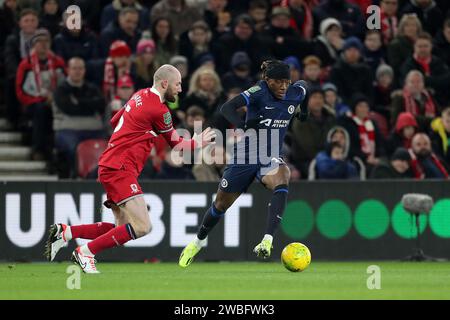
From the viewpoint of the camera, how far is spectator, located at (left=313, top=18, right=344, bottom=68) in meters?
20.7

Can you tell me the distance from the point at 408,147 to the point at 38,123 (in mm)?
5891

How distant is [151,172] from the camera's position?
1850 centimetres

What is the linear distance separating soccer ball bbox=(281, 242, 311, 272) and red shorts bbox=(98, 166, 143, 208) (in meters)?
1.95

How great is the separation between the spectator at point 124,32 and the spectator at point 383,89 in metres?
4.18

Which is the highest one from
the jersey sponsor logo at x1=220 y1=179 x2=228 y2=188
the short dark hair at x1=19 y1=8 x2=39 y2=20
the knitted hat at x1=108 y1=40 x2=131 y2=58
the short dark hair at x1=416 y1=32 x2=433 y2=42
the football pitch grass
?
the short dark hair at x1=19 y1=8 x2=39 y2=20

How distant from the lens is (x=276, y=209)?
1400 cm

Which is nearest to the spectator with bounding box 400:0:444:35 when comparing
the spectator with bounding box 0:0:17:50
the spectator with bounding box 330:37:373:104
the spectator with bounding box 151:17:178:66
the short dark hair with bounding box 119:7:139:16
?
the spectator with bounding box 330:37:373:104

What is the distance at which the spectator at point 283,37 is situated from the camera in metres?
20.5

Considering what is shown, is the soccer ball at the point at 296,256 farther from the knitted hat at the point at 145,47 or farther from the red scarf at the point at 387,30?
the red scarf at the point at 387,30

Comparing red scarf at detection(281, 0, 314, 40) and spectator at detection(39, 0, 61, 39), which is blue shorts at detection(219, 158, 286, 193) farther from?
red scarf at detection(281, 0, 314, 40)

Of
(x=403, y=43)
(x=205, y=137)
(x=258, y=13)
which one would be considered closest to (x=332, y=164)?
(x=403, y=43)

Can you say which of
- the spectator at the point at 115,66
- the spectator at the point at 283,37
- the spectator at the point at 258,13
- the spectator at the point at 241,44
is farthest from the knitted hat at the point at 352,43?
the spectator at the point at 115,66

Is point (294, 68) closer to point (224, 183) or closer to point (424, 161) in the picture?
point (424, 161)

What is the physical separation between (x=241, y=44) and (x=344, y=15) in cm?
243
